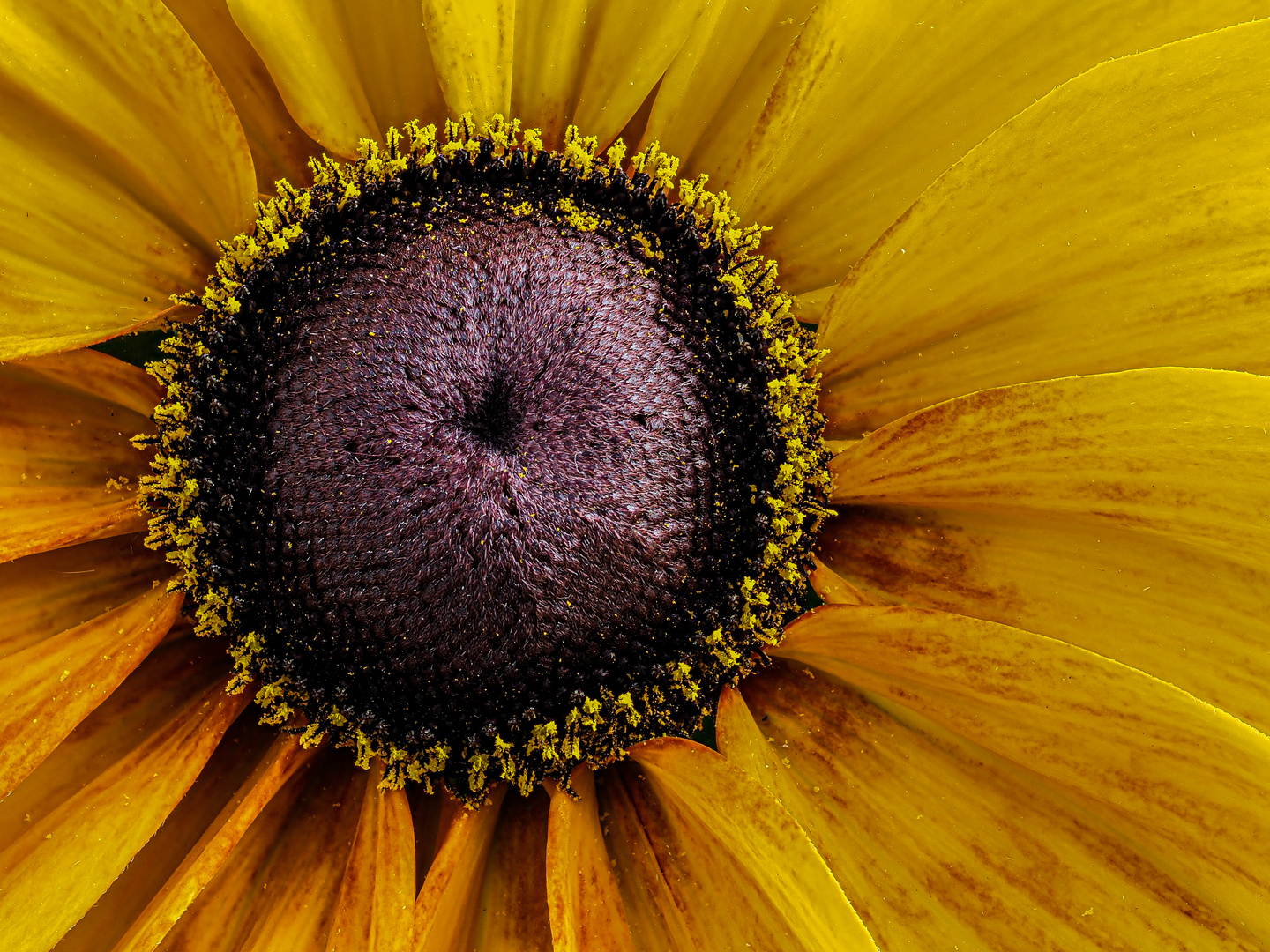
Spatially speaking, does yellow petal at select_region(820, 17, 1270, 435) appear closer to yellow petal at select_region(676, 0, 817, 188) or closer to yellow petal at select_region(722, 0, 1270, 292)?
yellow petal at select_region(722, 0, 1270, 292)

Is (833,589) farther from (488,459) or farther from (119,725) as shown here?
(119,725)

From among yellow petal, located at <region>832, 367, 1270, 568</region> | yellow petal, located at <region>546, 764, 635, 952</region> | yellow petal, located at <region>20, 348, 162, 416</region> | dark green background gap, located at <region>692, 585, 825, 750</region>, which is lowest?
yellow petal, located at <region>546, 764, 635, 952</region>

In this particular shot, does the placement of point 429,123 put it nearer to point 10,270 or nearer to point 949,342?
point 10,270

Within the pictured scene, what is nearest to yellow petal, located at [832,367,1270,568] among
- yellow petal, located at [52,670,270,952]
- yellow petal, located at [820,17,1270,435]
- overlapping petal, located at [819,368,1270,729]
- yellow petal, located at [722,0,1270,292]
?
overlapping petal, located at [819,368,1270,729]

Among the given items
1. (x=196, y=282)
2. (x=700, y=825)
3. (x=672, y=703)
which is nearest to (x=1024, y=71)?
(x=672, y=703)

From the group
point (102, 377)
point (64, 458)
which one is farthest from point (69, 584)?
point (102, 377)

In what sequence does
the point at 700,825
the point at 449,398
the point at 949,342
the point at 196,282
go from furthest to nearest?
the point at 196,282
the point at 949,342
the point at 700,825
the point at 449,398

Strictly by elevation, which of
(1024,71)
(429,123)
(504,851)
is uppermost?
(1024,71)
